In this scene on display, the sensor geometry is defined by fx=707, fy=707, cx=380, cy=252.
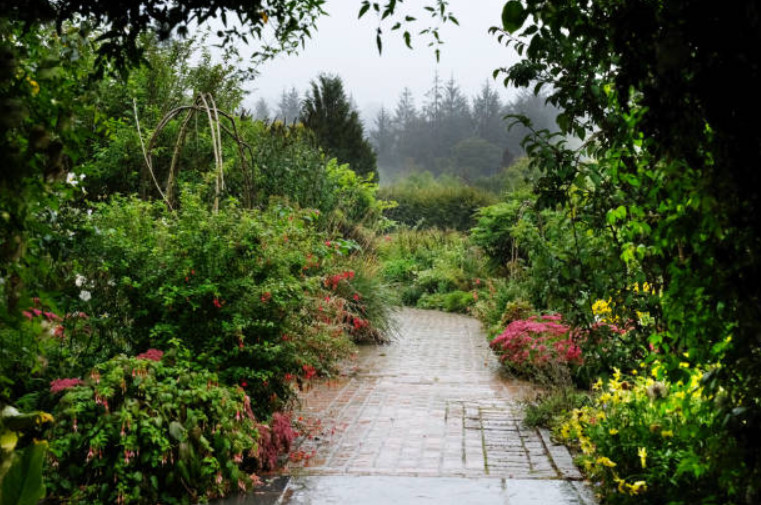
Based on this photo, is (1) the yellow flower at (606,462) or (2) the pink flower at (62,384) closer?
(1) the yellow flower at (606,462)

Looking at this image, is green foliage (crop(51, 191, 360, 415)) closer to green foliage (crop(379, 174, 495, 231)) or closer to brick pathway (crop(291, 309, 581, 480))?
brick pathway (crop(291, 309, 581, 480))

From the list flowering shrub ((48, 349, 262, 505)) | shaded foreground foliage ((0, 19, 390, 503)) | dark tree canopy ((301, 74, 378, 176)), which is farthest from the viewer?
dark tree canopy ((301, 74, 378, 176))

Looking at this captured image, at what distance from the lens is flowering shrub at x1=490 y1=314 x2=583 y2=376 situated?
22.5 ft

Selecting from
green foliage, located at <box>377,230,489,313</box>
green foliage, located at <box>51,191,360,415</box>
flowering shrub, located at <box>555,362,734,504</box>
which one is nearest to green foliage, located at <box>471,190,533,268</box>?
green foliage, located at <box>377,230,489,313</box>

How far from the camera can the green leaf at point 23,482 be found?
2369mm

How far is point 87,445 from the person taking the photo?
3.87 meters

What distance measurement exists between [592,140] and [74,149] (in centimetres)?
266

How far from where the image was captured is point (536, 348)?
7.01m

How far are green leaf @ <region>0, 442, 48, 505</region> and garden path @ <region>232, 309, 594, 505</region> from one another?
6.33ft

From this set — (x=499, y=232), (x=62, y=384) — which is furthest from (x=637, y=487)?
(x=499, y=232)

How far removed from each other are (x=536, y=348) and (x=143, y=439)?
13.9 feet

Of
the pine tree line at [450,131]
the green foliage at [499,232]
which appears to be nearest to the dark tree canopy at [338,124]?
the green foliage at [499,232]

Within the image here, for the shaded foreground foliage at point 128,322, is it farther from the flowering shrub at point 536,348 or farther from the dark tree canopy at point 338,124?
the dark tree canopy at point 338,124

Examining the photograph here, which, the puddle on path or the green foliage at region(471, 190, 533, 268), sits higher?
the green foliage at region(471, 190, 533, 268)
